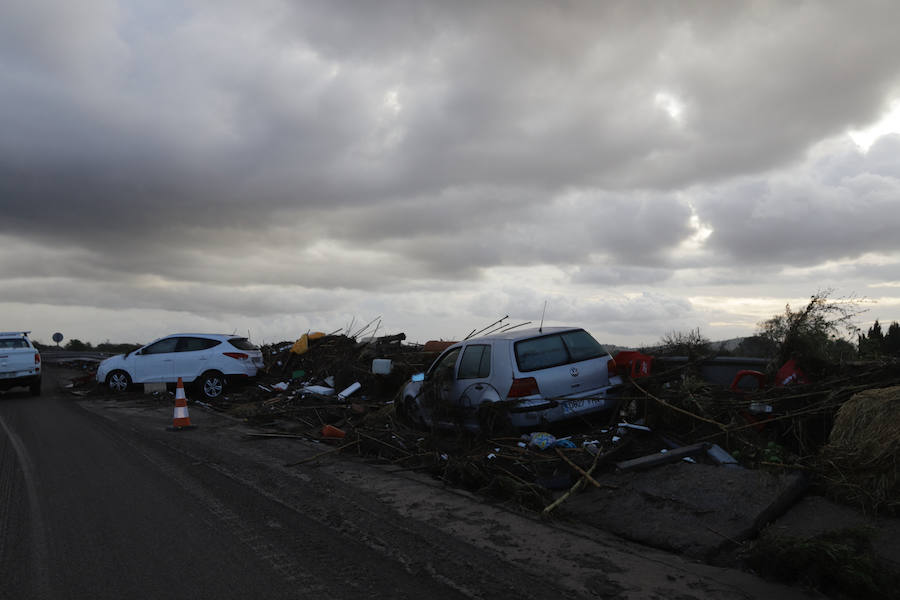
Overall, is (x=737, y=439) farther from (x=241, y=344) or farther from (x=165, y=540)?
(x=241, y=344)

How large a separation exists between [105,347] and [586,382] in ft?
187

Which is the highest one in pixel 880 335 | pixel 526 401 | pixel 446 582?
pixel 880 335

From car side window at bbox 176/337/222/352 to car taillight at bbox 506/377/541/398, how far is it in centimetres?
1248

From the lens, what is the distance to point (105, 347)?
55781mm

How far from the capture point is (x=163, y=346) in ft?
60.5

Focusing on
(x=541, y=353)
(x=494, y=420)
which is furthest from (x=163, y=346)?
(x=541, y=353)

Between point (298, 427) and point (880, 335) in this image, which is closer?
point (880, 335)

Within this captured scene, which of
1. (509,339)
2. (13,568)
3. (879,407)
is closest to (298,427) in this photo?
(509,339)

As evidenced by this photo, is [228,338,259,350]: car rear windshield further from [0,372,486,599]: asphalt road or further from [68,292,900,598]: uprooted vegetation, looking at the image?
[0,372,486,599]: asphalt road

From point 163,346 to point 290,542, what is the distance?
1500cm

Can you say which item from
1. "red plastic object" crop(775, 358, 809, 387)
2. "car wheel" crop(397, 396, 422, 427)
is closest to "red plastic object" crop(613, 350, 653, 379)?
"red plastic object" crop(775, 358, 809, 387)

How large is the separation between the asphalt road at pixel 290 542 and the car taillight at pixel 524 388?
1.69m

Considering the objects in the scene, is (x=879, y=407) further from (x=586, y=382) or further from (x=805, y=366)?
(x=586, y=382)

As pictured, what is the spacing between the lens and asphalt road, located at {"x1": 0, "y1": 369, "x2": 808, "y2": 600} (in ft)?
14.0
